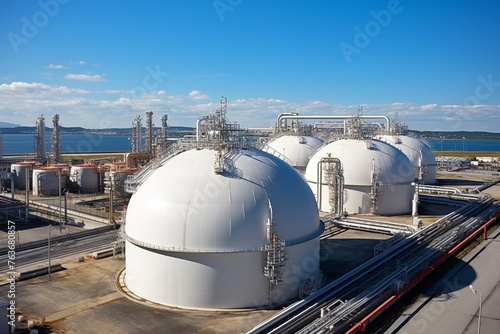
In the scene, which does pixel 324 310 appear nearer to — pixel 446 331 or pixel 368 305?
pixel 368 305

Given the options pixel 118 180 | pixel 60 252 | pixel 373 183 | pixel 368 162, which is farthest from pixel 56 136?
pixel 373 183

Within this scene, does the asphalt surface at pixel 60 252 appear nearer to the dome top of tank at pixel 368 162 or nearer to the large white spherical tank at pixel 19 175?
the dome top of tank at pixel 368 162

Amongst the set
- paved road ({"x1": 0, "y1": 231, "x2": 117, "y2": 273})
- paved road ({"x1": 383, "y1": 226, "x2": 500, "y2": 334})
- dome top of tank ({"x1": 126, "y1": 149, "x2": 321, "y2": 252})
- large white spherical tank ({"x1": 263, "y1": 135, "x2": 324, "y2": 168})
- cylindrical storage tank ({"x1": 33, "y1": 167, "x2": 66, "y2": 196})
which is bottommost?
paved road ({"x1": 383, "y1": 226, "x2": 500, "y2": 334})

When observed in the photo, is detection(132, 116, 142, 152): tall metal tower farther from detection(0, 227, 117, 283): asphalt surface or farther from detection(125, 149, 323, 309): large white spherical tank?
detection(125, 149, 323, 309): large white spherical tank

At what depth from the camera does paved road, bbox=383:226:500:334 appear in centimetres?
1944

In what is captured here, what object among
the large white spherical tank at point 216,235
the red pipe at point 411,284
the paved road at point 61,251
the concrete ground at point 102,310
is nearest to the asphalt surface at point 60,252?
the paved road at point 61,251

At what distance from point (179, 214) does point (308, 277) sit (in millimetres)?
7550

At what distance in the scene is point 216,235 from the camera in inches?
746

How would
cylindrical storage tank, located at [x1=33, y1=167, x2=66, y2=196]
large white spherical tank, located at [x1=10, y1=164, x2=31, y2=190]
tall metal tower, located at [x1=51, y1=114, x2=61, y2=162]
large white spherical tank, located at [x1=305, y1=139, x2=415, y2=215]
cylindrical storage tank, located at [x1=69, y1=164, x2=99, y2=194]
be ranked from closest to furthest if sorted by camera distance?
large white spherical tank, located at [x1=305, y1=139, x2=415, y2=215], cylindrical storage tank, located at [x1=33, y1=167, x2=66, y2=196], cylindrical storage tank, located at [x1=69, y1=164, x2=99, y2=194], large white spherical tank, located at [x1=10, y1=164, x2=31, y2=190], tall metal tower, located at [x1=51, y1=114, x2=61, y2=162]

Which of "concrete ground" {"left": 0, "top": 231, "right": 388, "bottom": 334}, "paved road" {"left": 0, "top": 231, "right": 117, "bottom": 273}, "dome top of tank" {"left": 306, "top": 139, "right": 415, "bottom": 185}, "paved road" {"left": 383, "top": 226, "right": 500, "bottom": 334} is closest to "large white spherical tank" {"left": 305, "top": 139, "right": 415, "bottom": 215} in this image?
"dome top of tank" {"left": 306, "top": 139, "right": 415, "bottom": 185}

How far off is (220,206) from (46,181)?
41904 mm

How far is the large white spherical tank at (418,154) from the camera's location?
58.0 m

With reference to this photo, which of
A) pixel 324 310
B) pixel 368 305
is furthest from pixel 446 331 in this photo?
pixel 324 310

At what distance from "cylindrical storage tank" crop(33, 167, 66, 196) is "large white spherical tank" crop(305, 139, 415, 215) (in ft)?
111
